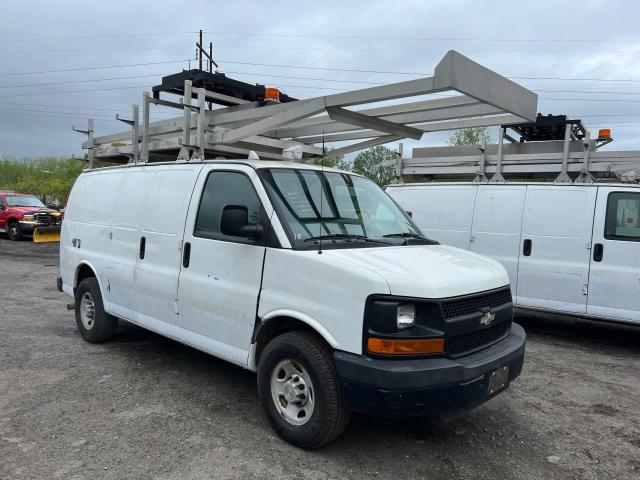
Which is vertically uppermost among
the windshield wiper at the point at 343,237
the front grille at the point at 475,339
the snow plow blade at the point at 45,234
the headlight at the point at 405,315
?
the windshield wiper at the point at 343,237

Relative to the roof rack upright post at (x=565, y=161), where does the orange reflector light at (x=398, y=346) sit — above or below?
below

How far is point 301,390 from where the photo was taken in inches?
139

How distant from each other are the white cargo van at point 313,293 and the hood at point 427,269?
1 cm

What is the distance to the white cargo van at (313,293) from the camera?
10.3 feet

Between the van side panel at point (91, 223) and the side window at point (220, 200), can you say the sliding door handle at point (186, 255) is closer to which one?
the side window at point (220, 200)

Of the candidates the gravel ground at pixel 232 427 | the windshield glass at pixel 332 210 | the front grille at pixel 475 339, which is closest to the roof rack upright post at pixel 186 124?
the windshield glass at pixel 332 210

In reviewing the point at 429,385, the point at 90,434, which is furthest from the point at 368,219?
the point at 90,434

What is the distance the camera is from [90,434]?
3709mm

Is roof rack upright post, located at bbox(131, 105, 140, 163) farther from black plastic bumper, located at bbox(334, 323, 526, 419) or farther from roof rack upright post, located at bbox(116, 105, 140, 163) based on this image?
black plastic bumper, located at bbox(334, 323, 526, 419)

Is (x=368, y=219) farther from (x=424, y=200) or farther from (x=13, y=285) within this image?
(x=13, y=285)

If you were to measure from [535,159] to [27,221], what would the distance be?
19.7 meters

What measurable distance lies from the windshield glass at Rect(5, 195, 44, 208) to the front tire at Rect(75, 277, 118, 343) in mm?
18114

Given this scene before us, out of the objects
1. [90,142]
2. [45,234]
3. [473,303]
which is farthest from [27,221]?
[473,303]

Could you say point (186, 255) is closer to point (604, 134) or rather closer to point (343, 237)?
point (343, 237)
